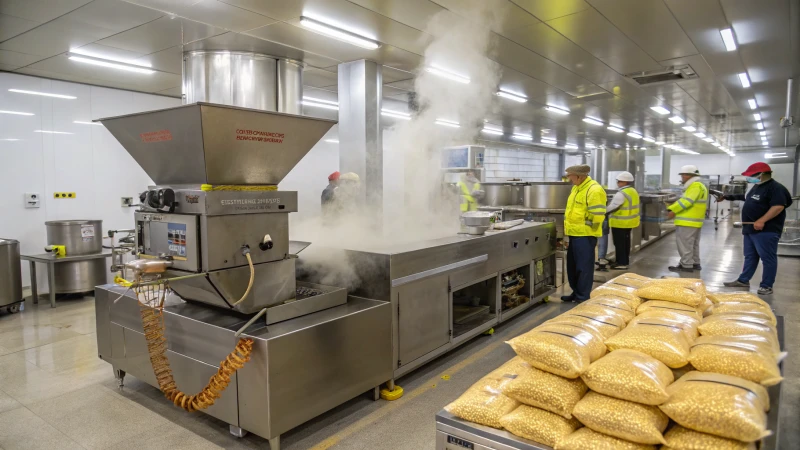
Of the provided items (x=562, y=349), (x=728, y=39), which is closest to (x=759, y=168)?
(x=728, y=39)

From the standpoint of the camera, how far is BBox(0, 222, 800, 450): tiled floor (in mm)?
2379

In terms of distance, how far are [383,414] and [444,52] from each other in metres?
3.49

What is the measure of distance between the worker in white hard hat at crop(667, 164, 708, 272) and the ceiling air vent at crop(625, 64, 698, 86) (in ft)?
4.02

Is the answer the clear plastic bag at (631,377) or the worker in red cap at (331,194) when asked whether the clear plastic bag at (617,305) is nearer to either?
the clear plastic bag at (631,377)

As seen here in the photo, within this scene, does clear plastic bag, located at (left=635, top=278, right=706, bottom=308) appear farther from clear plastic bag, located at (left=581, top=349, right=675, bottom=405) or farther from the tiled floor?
the tiled floor

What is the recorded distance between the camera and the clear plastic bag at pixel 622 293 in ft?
6.25

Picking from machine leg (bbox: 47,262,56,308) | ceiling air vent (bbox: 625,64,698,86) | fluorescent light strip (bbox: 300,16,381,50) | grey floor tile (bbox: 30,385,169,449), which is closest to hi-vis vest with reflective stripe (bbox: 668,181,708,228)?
ceiling air vent (bbox: 625,64,698,86)

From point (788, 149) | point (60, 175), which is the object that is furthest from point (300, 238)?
point (788, 149)

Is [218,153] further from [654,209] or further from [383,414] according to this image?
[654,209]

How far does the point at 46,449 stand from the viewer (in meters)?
2.32

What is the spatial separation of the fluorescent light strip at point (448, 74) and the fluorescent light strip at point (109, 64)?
127 inches

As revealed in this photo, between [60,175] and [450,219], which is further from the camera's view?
[60,175]

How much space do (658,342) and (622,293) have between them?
0.65 meters

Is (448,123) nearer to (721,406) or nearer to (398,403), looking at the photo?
(398,403)
